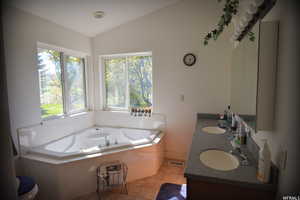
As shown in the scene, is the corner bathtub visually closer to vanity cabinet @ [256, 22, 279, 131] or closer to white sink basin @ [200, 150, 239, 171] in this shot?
white sink basin @ [200, 150, 239, 171]

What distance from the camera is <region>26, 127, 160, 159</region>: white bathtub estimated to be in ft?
7.15

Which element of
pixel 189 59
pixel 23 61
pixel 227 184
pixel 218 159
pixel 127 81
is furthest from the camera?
pixel 127 81

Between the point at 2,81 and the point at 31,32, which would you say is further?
the point at 31,32

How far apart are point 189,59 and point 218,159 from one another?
1.90m

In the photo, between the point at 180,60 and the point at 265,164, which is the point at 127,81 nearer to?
the point at 180,60

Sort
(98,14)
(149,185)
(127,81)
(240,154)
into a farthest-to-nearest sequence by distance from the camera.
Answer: (127,81), (98,14), (149,185), (240,154)

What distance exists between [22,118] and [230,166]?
2.58 meters

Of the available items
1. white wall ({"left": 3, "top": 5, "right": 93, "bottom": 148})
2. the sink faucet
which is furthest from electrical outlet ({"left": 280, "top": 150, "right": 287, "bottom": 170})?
white wall ({"left": 3, "top": 5, "right": 93, "bottom": 148})

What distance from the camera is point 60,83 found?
279 cm

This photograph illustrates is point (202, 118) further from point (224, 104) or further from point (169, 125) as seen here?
point (169, 125)

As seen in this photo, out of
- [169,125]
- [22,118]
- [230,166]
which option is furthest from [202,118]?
[22,118]

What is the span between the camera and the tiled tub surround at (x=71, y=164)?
74.9 inches

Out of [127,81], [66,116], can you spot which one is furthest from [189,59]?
[66,116]

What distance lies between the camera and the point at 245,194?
929mm
